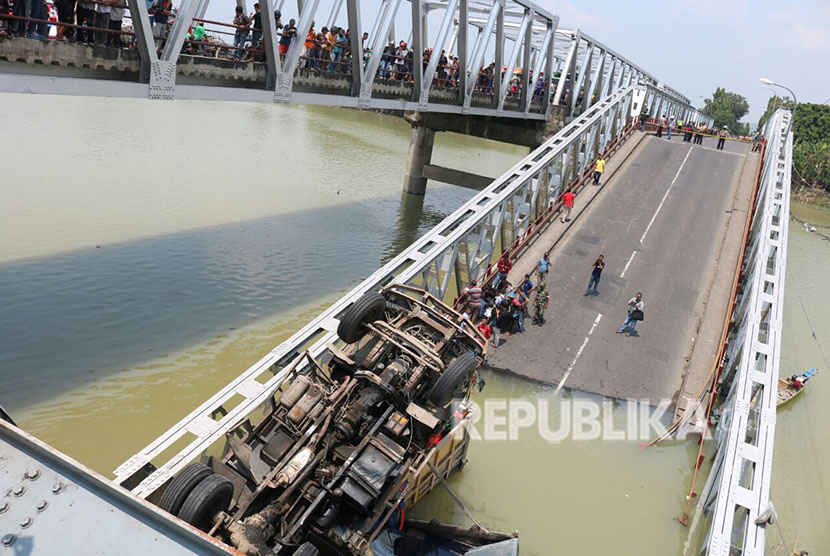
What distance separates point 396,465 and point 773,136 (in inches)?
1073

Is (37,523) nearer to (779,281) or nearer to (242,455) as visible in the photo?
(242,455)

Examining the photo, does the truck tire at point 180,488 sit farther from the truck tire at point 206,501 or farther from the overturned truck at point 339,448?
the truck tire at point 206,501

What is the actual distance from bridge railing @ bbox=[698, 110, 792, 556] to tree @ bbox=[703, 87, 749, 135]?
440ft

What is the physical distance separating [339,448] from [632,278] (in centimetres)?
1305

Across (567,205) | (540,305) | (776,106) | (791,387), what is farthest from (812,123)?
(540,305)

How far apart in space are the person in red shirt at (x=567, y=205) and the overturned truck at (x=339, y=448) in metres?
11.6

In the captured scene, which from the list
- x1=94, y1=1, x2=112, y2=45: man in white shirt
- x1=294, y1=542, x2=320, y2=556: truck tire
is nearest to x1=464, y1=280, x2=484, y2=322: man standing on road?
x1=294, y1=542, x2=320, y2=556: truck tire

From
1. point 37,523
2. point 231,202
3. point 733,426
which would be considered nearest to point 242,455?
point 37,523

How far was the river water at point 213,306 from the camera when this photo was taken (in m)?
11.2

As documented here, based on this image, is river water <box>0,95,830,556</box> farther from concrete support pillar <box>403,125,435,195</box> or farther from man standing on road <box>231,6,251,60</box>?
man standing on road <box>231,6,251,60</box>

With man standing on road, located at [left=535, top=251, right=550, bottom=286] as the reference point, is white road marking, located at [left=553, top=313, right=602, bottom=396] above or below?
below

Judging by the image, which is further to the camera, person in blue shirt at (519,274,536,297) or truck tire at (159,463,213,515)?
person in blue shirt at (519,274,536,297)

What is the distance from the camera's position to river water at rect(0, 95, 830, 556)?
11.2 m

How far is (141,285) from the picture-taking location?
16859 mm
